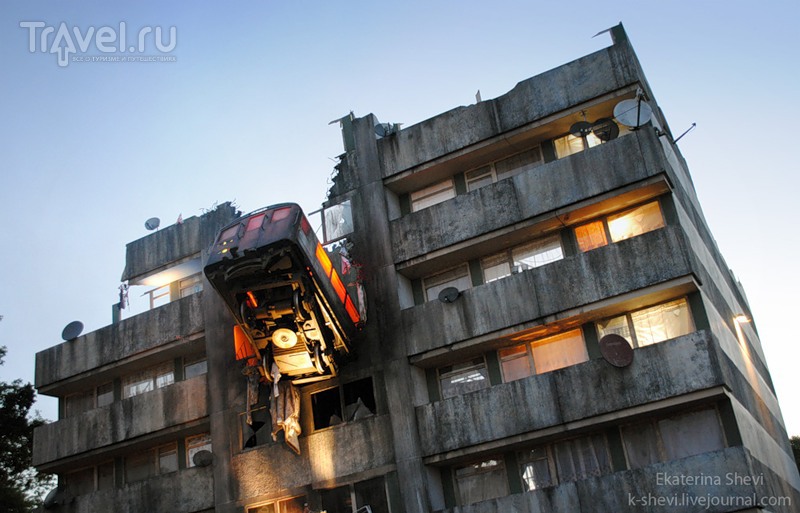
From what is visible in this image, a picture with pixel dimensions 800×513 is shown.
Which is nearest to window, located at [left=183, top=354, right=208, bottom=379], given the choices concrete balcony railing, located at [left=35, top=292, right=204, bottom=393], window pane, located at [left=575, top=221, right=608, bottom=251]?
concrete balcony railing, located at [left=35, top=292, right=204, bottom=393]

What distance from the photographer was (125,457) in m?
29.5

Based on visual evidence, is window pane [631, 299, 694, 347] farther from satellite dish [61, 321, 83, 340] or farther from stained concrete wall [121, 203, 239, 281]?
satellite dish [61, 321, 83, 340]

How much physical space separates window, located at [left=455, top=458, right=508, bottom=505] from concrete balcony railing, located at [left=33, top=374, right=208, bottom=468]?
8.33 metres

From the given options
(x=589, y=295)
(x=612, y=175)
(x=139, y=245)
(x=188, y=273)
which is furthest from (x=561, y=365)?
(x=139, y=245)

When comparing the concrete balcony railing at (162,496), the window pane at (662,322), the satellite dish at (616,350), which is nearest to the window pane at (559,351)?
the window pane at (662,322)

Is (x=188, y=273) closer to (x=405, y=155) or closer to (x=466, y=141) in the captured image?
(x=405, y=155)

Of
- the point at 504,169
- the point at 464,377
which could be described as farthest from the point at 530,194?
the point at 464,377

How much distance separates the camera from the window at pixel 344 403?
80.9 feet

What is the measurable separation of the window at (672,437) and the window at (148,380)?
50.4 ft

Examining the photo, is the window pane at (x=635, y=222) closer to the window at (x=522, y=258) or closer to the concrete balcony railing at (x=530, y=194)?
the concrete balcony railing at (x=530, y=194)

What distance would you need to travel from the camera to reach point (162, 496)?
1056 inches

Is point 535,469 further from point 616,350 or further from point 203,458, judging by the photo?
point 203,458

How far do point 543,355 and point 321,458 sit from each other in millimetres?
6747

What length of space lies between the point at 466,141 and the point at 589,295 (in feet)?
21.0
